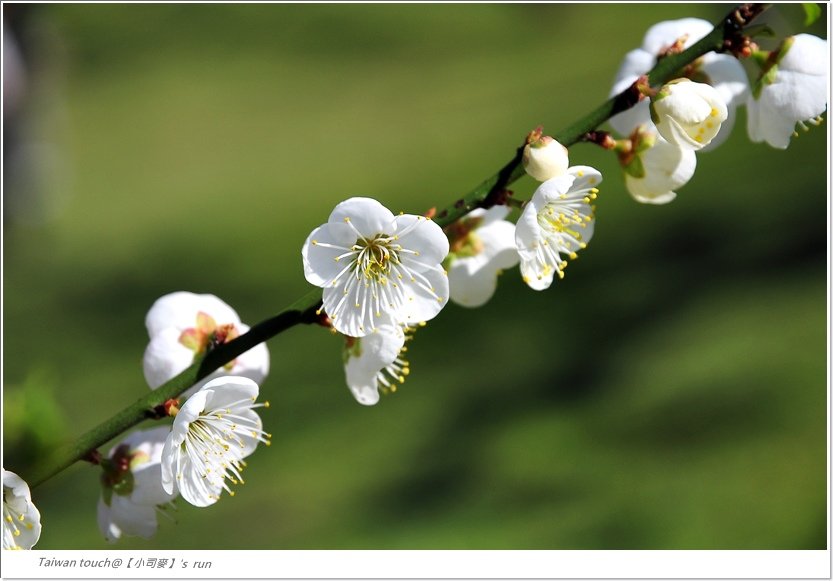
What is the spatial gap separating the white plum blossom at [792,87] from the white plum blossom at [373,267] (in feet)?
1.33

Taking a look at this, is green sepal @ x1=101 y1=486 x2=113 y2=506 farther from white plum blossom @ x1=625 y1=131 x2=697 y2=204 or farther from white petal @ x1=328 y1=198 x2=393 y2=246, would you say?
white plum blossom @ x1=625 y1=131 x2=697 y2=204

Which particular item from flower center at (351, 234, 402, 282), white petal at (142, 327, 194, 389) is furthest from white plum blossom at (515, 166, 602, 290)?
white petal at (142, 327, 194, 389)

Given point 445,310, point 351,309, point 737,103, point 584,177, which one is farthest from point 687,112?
point 445,310

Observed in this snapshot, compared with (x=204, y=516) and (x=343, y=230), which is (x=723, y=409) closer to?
(x=204, y=516)

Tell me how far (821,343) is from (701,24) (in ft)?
8.11

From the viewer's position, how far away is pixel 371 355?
2.84 ft

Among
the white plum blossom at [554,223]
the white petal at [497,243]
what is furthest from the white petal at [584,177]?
the white petal at [497,243]

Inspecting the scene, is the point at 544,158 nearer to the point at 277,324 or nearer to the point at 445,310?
the point at 277,324

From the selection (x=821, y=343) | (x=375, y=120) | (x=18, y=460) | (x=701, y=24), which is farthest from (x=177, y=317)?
(x=375, y=120)

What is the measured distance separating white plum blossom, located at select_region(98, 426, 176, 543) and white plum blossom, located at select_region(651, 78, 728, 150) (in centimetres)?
57

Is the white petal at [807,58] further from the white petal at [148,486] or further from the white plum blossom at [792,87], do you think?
the white petal at [148,486]

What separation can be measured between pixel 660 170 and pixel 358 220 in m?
0.33

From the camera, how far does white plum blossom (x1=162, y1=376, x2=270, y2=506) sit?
0.79 m

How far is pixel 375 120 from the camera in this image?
16.8ft
